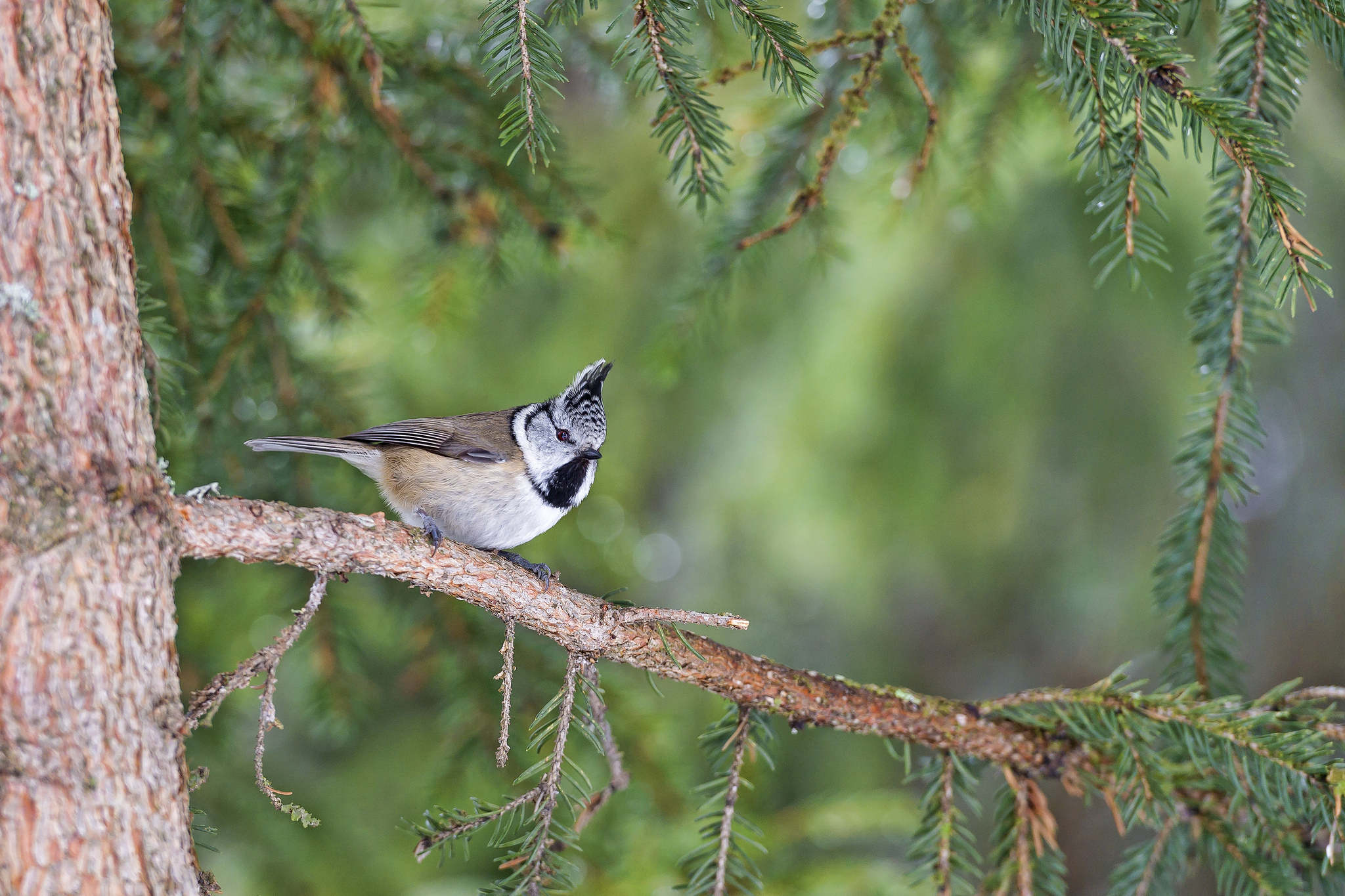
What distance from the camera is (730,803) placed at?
170 cm

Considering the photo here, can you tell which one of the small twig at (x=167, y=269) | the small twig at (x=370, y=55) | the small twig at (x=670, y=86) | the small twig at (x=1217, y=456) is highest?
the small twig at (x=370, y=55)

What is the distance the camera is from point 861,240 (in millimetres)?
3338

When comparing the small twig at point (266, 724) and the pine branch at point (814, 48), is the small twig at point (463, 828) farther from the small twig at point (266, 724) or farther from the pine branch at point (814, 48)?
the pine branch at point (814, 48)

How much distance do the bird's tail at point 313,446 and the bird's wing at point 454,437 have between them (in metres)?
0.03

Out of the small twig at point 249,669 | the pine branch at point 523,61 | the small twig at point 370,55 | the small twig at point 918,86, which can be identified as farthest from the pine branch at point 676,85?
the small twig at point 249,669

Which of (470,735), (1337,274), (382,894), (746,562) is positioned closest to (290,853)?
(382,894)

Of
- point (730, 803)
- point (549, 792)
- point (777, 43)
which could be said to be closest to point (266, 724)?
point (549, 792)

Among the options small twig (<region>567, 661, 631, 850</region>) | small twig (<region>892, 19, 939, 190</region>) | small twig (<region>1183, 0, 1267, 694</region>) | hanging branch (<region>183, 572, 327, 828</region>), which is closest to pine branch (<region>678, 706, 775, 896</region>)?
small twig (<region>567, 661, 631, 850</region>)

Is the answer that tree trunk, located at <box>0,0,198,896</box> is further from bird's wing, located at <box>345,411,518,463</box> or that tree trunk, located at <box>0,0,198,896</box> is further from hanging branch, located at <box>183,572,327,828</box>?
bird's wing, located at <box>345,411,518,463</box>

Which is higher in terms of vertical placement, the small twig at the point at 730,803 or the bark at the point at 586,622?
the bark at the point at 586,622

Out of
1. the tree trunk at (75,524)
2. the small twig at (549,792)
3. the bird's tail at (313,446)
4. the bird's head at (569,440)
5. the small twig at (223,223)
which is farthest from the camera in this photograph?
the bird's head at (569,440)

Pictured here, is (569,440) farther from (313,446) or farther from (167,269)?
(167,269)

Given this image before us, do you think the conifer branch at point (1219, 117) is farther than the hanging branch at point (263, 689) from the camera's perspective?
Yes

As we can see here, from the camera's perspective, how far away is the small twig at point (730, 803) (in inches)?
65.7
